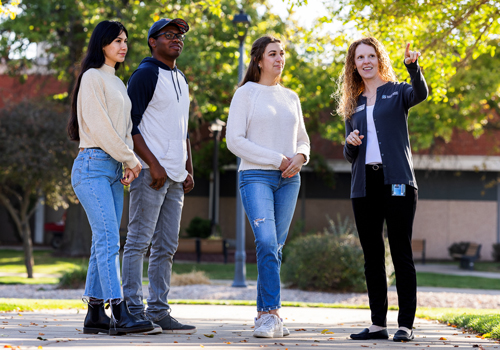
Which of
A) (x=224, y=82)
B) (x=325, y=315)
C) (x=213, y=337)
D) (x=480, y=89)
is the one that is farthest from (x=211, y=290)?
(x=480, y=89)

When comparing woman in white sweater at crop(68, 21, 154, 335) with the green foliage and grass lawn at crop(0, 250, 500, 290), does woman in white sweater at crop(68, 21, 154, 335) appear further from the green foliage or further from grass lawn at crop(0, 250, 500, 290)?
the green foliage

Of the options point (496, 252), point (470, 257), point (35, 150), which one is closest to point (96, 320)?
point (35, 150)

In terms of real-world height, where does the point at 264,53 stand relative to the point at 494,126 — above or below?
below

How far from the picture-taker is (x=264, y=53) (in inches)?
178

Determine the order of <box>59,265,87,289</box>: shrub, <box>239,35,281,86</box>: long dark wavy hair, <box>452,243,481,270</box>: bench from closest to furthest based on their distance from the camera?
<box>239,35,281,86</box>: long dark wavy hair < <box>59,265,87,289</box>: shrub < <box>452,243,481,270</box>: bench

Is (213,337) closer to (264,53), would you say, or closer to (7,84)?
(264,53)

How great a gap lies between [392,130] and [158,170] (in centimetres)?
171

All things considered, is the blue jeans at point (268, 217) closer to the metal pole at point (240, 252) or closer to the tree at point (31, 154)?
the metal pole at point (240, 252)

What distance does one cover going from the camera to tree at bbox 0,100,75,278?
13.5 meters

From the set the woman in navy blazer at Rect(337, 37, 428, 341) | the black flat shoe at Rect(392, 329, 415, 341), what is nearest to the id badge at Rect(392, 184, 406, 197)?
the woman in navy blazer at Rect(337, 37, 428, 341)

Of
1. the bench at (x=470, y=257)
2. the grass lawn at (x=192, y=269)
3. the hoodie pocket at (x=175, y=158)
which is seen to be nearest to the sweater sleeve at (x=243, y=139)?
the hoodie pocket at (x=175, y=158)

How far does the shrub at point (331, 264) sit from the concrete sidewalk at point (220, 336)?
5.13 metres

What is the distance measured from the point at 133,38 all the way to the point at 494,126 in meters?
12.8

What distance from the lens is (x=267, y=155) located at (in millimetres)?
4344
